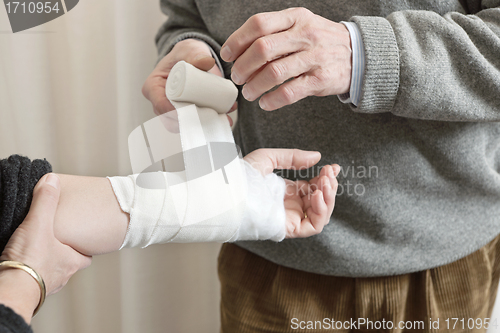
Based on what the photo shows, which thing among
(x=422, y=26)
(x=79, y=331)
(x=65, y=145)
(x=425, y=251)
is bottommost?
(x=79, y=331)

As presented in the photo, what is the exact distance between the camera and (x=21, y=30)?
85 cm

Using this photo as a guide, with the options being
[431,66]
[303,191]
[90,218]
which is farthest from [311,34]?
→ [90,218]

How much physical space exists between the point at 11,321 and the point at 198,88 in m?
0.39

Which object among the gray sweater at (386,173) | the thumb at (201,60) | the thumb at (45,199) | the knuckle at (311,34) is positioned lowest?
the gray sweater at (386,173)

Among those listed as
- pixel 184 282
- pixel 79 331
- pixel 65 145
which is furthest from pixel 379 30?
pixel 79 331

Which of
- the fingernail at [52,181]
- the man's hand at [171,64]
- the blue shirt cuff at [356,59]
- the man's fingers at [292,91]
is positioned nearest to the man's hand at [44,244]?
the fingernail at [52,181]

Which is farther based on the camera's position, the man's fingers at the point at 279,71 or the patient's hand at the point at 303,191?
the patient's hand at the point at 303,191

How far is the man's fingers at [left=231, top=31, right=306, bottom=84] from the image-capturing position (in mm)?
436

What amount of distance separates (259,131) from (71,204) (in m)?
0.37

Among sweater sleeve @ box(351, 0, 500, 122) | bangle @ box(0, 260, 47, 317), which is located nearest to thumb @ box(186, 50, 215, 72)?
sweater sleeve @ box(351, 0, 500, 122)

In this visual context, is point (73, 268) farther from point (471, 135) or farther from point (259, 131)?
point (471, 135)

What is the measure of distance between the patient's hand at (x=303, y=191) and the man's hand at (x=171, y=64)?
0.14m

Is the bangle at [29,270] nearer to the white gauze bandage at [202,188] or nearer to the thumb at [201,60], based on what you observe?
the white gauze bandage at [202,188]

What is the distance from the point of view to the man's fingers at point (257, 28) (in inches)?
17.3
